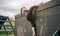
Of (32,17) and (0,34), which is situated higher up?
(32,17)

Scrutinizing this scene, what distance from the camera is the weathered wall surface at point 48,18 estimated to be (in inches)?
107

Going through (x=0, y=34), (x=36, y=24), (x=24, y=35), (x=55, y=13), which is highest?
(x=55, y=13)

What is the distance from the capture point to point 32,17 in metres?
3.64

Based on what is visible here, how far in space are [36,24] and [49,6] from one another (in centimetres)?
74

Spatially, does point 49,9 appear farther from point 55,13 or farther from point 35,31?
point 35,31

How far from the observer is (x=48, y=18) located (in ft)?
9.91

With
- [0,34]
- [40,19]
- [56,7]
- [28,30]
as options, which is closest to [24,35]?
[28,30]

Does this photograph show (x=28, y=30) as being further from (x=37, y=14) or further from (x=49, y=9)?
(x=49, y=9)

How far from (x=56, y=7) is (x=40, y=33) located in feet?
2.74

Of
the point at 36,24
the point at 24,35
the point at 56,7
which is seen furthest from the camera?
the point at 24,35

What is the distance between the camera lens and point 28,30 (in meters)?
4.25

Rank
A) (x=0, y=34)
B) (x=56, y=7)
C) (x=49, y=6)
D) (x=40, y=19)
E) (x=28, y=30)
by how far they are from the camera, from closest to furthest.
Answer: (x=56, y=7), (x=49, y=6), (x=40, y=19), (x=28, y=30), (x=0, y=34)

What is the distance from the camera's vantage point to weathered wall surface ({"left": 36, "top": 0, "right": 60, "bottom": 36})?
107 inches

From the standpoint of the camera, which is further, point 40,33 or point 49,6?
point 40,33
